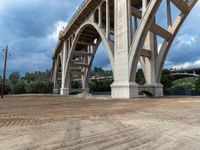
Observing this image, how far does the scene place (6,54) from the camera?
94.5ft

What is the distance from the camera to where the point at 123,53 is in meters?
23.3

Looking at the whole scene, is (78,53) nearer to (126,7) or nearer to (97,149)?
(126,7)

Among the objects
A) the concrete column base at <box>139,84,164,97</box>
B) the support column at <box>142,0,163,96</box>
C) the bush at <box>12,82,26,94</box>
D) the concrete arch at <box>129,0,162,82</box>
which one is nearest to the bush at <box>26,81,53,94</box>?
the bush at <box>12,82,26,94</box>

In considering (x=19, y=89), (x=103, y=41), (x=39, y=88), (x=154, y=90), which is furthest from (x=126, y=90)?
(x=39, y=88)

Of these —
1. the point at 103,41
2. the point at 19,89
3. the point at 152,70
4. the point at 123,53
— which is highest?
the point at 103,41

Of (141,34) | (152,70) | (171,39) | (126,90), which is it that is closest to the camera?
(141,34)

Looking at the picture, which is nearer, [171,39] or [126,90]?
[126,90]

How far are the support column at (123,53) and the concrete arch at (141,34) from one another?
646 millimetres

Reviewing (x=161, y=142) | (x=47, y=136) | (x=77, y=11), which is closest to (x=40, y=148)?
(x=47, y=136)

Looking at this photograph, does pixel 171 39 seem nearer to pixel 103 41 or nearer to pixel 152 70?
pixel 152 70

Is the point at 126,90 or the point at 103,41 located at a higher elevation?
the point at 103,41

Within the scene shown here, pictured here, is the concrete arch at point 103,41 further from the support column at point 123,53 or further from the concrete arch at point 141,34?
the concrete arch at point 141,34

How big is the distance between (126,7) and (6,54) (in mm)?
19841

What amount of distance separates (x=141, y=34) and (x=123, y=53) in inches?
137
